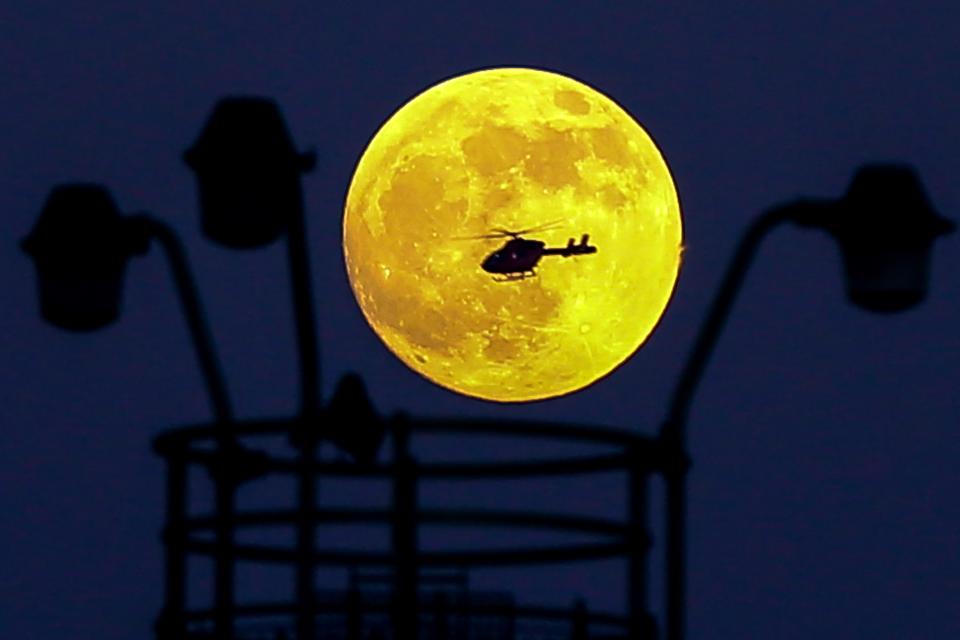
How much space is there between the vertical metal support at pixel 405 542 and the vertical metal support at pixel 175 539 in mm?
1155

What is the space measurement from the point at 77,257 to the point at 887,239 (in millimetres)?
3231

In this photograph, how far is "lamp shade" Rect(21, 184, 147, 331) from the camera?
885 centimetres

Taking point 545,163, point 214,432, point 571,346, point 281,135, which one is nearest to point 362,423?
point 214,432

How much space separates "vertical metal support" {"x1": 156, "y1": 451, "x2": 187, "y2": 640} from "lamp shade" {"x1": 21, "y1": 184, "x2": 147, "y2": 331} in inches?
26.0

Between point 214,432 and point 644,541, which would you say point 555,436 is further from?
point 214,432

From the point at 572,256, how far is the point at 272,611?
3.30 metres

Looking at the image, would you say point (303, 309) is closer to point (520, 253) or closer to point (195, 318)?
point (195, 318)

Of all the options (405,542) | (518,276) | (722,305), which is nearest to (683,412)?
(722,305)

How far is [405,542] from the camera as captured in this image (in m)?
8.10

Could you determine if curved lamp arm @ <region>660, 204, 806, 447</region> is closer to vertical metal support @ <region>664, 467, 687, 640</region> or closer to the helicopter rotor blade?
vertical metal support @ <region>664, 467, 687, 640</region>

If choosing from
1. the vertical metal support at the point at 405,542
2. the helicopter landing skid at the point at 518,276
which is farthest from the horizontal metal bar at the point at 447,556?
the helicopter landing skid at the point at 518,276

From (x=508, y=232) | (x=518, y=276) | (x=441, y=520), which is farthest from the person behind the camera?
(x=508, y=232)

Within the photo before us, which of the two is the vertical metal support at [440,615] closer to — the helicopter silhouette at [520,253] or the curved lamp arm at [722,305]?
the curved lamp arm at [722,305]

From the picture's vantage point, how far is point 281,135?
Result: 8.51 meters
